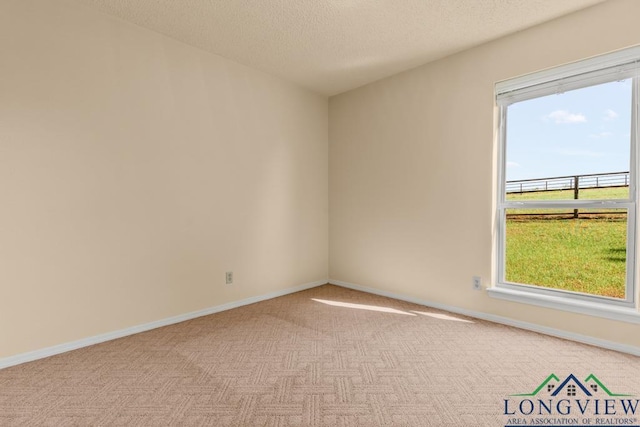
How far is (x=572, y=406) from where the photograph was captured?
1759 millimetres

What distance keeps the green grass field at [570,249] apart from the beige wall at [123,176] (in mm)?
2575

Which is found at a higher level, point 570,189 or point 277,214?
point 570,189

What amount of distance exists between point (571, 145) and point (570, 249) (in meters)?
0.91

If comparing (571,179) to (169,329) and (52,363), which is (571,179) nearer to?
(169,329)

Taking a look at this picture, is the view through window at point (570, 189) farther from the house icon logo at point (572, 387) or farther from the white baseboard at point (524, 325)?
the house icon logo at point (572, 387)

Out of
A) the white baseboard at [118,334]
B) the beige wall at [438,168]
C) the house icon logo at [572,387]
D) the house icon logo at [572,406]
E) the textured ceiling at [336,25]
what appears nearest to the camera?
the house icon logo at [572,406]

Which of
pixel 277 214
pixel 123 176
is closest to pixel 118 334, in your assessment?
pixel 123 176

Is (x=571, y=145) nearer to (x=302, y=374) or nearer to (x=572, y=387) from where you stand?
(x=572, y=387)

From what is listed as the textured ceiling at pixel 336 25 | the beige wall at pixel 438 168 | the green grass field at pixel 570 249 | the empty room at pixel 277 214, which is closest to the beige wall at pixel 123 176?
the empty room at pixel 277 214

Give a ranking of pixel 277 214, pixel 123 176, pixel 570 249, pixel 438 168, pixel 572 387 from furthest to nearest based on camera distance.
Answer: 1. pixel 277 214
2. pixel 438 168
3. pixel 570 249
4. pixel 123 176
5. pixel 572 387

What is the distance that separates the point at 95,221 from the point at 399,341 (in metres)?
2.64

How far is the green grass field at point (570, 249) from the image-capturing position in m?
2.55

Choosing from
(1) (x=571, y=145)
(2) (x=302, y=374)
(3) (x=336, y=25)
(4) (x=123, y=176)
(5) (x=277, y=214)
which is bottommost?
(2) (x=302, y=374)

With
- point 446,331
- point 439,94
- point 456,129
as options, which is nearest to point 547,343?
point 446,331
